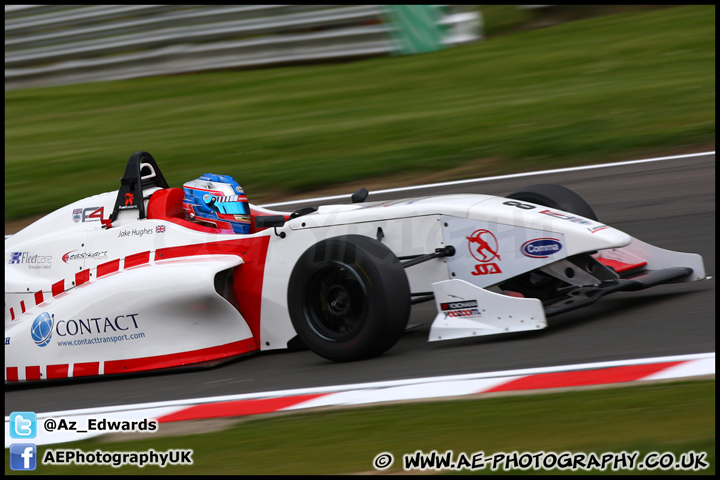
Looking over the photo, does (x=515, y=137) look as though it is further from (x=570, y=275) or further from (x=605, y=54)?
(x=570, y=275)

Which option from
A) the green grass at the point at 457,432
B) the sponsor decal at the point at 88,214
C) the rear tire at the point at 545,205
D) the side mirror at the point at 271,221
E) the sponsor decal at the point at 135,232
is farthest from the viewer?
the sponsor decal at the point at 88,214

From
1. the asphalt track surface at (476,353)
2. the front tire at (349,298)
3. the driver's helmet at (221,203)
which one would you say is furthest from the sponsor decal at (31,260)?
the front tire at (349,298)

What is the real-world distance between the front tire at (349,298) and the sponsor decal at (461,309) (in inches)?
9.4

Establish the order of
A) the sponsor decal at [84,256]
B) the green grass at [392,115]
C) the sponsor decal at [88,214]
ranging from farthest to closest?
the green grass at [392,115], the sponsor decal at [88,214], the sponsor decal at [84,256]

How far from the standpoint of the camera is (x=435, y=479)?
12.1ft

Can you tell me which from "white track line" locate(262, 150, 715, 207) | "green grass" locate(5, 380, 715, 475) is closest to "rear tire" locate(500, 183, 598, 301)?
"green grass" locate(5, 380, 715, 475)

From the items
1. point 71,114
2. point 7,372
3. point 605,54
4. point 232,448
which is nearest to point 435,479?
point 232,448

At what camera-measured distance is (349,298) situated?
17.9ft

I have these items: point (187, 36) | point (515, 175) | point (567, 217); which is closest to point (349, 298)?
point (567, 217)

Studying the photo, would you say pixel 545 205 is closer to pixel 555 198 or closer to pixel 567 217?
pixel 555 198

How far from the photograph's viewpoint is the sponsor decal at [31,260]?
6.69 m

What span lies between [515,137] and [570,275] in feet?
17.5

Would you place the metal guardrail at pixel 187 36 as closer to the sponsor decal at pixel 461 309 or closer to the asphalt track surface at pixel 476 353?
the asphalt track surface at pixel 476 353

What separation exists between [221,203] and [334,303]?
1281 millimetres
